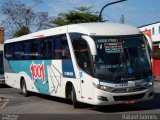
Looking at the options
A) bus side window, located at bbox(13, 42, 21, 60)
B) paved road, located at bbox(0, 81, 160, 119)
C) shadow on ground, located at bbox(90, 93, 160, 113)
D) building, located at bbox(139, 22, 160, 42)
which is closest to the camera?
paved road, located at bbox(0, 81, 160, 119)

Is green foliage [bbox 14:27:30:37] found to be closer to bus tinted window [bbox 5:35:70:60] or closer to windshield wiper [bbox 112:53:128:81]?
bus tinted window [bbox 5:35:70:60]

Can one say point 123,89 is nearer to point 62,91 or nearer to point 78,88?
point 78,88

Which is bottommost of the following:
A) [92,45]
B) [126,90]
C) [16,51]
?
[126,90]

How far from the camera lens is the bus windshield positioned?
14.5 metres

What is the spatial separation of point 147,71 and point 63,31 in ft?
13.0

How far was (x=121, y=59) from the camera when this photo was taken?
1473 cm

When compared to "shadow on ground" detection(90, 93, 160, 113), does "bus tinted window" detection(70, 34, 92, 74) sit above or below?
above

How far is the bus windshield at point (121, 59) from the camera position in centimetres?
1451

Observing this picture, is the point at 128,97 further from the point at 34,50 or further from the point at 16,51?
the point at 16,51

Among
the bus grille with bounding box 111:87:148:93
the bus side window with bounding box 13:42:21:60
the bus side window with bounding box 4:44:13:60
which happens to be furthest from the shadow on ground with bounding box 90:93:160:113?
the bus side window with bounding box 4:44:13:60

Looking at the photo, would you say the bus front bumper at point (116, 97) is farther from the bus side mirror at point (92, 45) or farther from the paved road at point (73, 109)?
the bus side mirror at point (92, 45)

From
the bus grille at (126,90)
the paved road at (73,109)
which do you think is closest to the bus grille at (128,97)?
the bus grille at (126,90)

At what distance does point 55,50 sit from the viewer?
18.0 m

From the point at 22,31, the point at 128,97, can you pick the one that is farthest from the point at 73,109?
the point at 22,31
